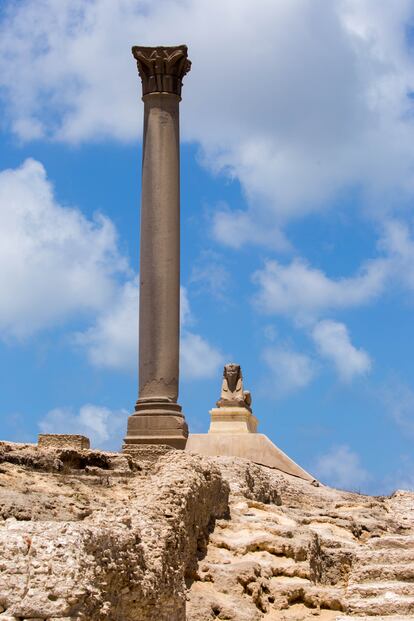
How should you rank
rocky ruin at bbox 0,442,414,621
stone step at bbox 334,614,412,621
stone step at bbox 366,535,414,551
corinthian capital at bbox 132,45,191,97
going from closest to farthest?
1. rocky ruin at bbox 0,442,414,621
2. stone step at bbox 334,614,412,621
3. stone step at bbox 366,535,414,551
4. corinthian capital at bbox 132,45,191,97

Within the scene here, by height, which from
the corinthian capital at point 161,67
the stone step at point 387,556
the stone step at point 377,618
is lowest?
the stone step at point 377,618

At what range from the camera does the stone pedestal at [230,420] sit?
2336 centimetres

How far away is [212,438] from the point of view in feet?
72.3

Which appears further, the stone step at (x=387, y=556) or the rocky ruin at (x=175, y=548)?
the stone step at (x=387, y=556)

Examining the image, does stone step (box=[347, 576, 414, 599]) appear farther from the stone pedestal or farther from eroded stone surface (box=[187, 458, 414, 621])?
the stone pedestal

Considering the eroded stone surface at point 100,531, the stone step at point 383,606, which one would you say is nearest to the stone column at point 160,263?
the eroded stone surface at point 100,531

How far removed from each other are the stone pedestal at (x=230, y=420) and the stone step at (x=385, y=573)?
1001cm

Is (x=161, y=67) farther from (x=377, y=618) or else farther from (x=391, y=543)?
(x=377, y=618)

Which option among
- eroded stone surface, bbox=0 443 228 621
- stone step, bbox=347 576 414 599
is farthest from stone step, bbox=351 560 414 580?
eroded stone surface, bbox=0 443 228 621

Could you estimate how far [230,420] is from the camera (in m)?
23.6

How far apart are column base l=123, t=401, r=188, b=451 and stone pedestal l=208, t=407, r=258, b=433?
7.82 ft

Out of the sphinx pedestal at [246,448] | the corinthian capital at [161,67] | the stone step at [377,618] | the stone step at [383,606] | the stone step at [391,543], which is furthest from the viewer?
the corinthian capital at [161,67]

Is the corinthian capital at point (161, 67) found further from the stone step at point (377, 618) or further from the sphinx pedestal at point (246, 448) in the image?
the stone step at point (377, 618)

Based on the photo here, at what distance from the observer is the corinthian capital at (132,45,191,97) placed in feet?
74.3
